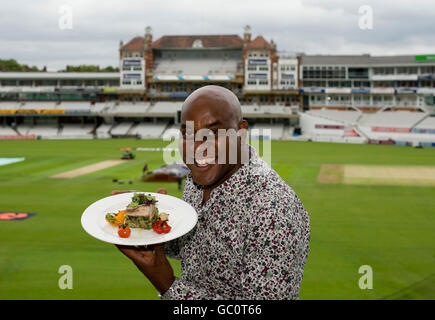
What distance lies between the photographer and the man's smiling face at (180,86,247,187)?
270 centimetres

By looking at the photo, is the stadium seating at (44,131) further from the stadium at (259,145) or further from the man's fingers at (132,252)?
the man's fingers at (132,252)

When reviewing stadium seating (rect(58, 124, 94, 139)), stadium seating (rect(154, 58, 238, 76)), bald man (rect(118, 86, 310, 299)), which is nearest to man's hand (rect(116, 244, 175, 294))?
bald man (rect(118, 86, 310, 299))

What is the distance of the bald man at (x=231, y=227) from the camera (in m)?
2.51

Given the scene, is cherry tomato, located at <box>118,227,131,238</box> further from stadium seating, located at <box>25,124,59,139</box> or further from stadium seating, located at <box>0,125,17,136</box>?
stadium seating, located at <box>0,125,17,136</box>

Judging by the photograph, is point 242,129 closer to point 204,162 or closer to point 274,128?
point 204,162

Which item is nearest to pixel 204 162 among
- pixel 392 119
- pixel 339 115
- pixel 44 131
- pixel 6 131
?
pixel 392 119

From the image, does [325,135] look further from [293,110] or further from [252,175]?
[252,175]

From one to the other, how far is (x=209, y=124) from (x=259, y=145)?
36142 millimetres

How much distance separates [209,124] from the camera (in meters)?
2.69

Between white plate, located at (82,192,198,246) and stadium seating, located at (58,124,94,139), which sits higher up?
white plate, located at (82,192,198,246)

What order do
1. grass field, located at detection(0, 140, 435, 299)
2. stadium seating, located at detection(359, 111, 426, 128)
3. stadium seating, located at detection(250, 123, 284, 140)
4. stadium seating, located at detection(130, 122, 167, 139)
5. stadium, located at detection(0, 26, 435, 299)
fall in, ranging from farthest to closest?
stadium seating, located at detection(130, 122, 167, 139)
stadium seating, located at detection(250, 123, 284, 140)
stadium seating, located at detection(359, 111, 426, 128)
stadium, located at detection(0, 26, 435, 299)
grass field, located at detection(0, 140, 435, 299)

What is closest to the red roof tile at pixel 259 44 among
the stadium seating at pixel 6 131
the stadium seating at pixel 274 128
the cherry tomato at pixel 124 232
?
the stadium seating at pixel 274 128

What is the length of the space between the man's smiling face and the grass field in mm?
6934

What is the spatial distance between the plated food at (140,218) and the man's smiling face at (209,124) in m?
0.37
